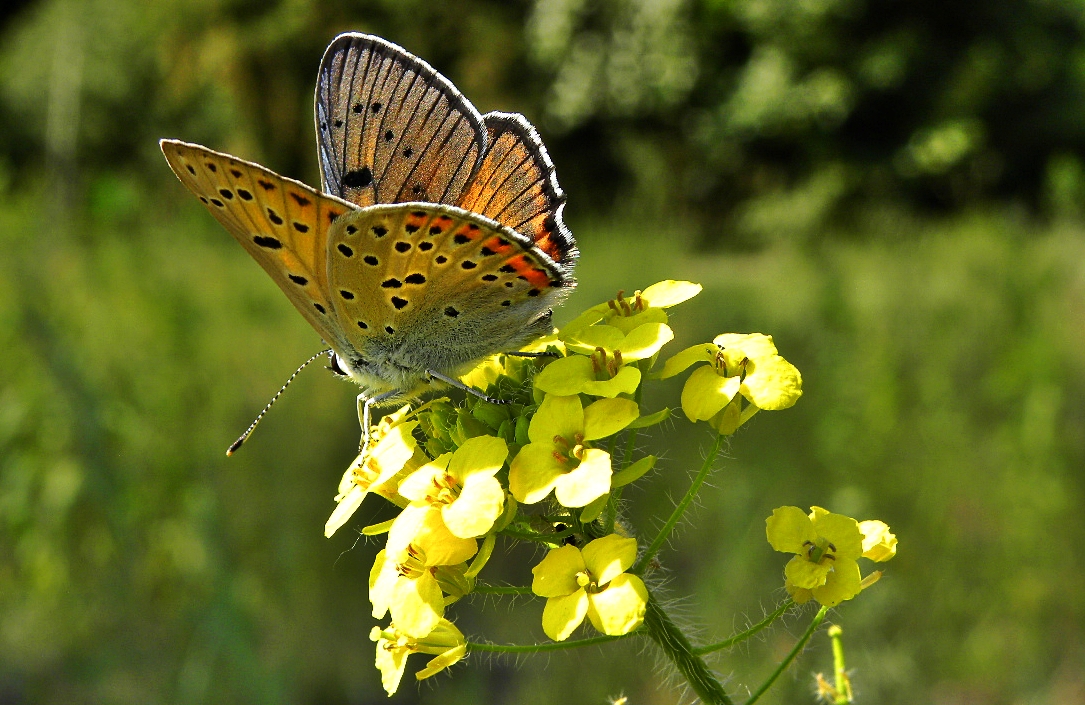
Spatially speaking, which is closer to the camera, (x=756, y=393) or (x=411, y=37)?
(x=756, y=393)

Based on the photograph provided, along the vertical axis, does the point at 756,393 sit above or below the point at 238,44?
below

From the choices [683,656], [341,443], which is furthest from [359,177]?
[341,443]

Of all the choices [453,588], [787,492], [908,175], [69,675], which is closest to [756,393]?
[453,588]

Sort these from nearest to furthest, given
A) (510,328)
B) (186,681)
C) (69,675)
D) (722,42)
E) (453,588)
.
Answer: (453,588) → (510,328) → (186,681) → (69,675) → (722,42)

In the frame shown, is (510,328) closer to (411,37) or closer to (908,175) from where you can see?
(411,37)

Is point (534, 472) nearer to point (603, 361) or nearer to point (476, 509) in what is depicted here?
point (476, 509)

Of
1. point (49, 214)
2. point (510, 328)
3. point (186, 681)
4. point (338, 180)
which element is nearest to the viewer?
point (510, 328)
